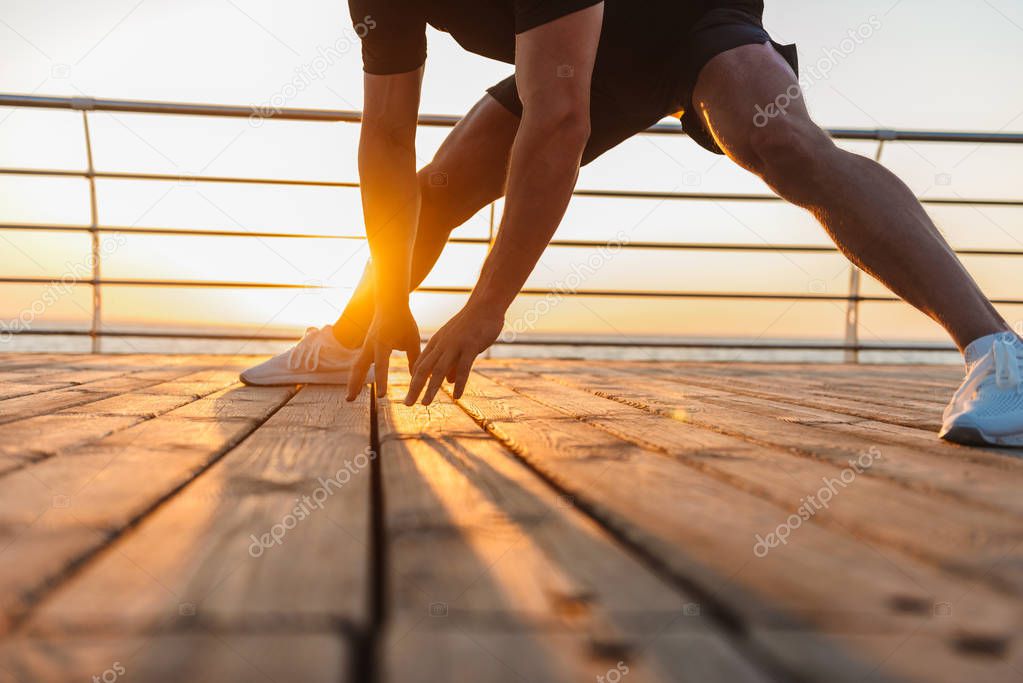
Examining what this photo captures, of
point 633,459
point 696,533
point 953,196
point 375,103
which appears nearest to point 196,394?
point 375,103

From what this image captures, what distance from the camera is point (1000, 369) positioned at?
3.16 ft

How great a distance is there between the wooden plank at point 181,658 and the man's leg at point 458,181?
1323 mm

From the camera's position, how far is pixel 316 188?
3.12m

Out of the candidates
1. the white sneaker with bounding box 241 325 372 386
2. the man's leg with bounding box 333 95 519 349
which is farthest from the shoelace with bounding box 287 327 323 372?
the man's leg with bounding box 333 95 519 349

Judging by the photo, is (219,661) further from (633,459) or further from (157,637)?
(633,459)

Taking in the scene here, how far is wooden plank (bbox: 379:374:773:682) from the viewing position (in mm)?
313

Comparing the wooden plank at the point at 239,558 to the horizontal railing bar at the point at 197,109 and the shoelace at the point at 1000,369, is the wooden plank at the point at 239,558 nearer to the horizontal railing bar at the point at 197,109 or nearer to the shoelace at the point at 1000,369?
the shoelace at the point at 1000,369

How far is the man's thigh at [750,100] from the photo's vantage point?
1.12 metres

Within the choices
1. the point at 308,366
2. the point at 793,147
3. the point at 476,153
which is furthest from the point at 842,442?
the point at 308,366

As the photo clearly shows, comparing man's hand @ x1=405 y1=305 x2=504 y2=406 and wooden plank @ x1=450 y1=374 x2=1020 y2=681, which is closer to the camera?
wooden plank @ x1=450 y1=374 x2=1020 y2=681

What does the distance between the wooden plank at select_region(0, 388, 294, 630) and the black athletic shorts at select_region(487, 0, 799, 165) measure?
0.90m

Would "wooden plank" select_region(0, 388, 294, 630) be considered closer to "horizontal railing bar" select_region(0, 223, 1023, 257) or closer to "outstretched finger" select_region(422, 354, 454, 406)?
"outstretched finger" select_region(422, 354, 454, 406)

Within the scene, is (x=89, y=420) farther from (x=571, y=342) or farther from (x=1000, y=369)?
(x=571, y=342)

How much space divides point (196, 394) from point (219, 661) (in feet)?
3.96
